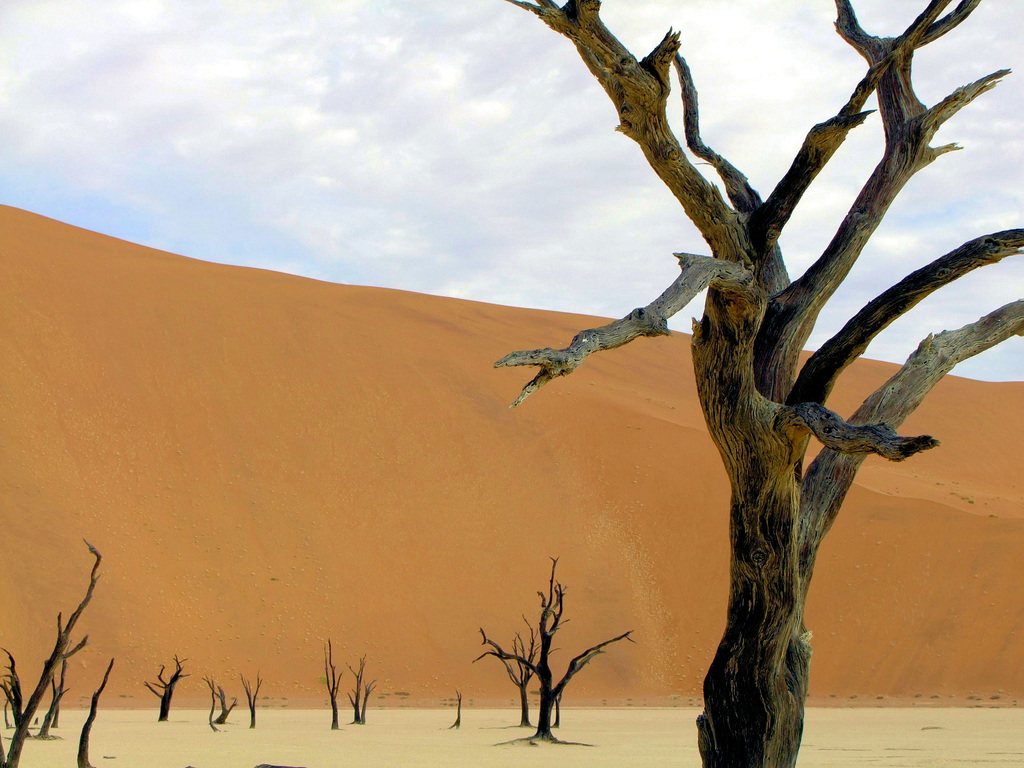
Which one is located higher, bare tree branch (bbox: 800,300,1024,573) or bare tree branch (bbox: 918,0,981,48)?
bare tree branch (bbox: 918,0,981,48)

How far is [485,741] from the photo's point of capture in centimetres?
1700

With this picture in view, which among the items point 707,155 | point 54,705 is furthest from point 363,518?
point 707,155

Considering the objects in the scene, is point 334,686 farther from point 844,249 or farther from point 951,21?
point 951,21

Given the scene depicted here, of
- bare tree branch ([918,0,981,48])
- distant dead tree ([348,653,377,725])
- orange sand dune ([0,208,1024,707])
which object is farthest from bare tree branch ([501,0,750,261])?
orange sand dune ([0,208,1024,707])

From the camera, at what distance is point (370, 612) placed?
29.5m

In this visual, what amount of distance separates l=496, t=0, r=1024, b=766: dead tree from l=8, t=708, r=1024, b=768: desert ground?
8.72 metres

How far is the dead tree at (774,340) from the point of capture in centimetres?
432

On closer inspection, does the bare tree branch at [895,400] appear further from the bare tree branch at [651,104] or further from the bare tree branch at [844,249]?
the bare tree branch at [651,104]

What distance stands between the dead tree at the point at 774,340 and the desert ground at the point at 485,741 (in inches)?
343

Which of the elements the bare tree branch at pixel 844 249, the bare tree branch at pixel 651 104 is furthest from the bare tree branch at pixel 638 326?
the bare tree branch at pixel 844 249

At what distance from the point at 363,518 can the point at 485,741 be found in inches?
628

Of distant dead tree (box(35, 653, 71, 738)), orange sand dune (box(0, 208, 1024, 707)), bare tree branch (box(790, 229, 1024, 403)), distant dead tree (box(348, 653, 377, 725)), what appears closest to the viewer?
bare tree branch (box(790, 229, 1024, 403))

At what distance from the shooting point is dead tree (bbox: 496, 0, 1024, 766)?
4.32m

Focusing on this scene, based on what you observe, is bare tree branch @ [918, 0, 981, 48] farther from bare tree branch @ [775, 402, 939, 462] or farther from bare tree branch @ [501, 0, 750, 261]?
bare tree branch @ [775, 402, 939, 462]
